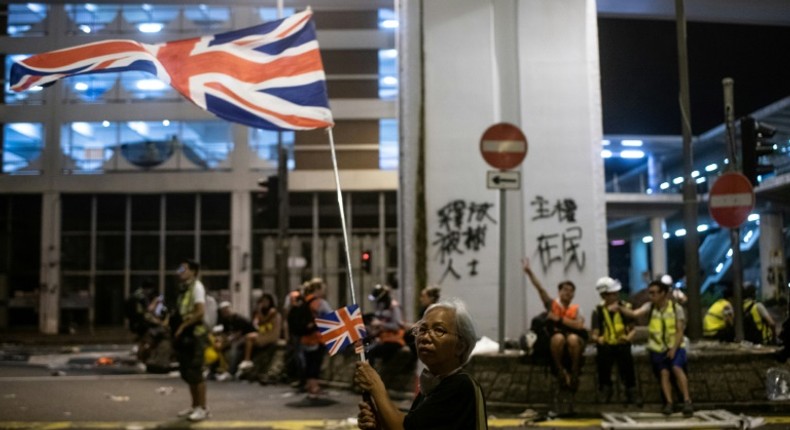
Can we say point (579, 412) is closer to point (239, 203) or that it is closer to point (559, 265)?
point (559, 265)

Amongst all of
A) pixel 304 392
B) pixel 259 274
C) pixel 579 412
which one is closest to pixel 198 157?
pixel 259 274

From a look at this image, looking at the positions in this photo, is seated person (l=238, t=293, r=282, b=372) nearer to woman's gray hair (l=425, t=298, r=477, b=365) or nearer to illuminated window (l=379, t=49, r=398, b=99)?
woman's gray hair (l=425, t=298, r=477, b=365)

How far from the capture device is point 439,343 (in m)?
3.32

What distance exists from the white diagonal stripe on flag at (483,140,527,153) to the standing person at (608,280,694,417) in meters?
2.07

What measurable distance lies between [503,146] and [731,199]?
2966 millimetres

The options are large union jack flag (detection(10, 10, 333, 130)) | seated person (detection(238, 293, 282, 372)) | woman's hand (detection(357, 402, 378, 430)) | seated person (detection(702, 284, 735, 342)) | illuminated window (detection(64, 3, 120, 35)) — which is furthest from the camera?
illuminated window (detection(64, 3, 120, 35))

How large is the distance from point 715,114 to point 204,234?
16.4 m

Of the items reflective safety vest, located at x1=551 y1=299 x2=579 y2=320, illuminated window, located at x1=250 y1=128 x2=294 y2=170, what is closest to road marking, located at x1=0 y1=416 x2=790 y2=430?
reflective safety vest, located at x1=551 y1=299 x2=579 y2=320

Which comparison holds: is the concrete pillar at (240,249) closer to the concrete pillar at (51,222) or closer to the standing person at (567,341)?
the concrete pillar at (51,222)

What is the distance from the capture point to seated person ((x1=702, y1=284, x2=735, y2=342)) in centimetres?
1346

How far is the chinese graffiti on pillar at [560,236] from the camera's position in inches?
495

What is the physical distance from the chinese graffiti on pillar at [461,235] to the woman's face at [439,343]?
362 inches

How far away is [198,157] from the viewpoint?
2947 centimetres

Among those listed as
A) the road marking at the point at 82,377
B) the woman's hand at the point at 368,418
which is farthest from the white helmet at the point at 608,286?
the road marking at the point at 82,377
